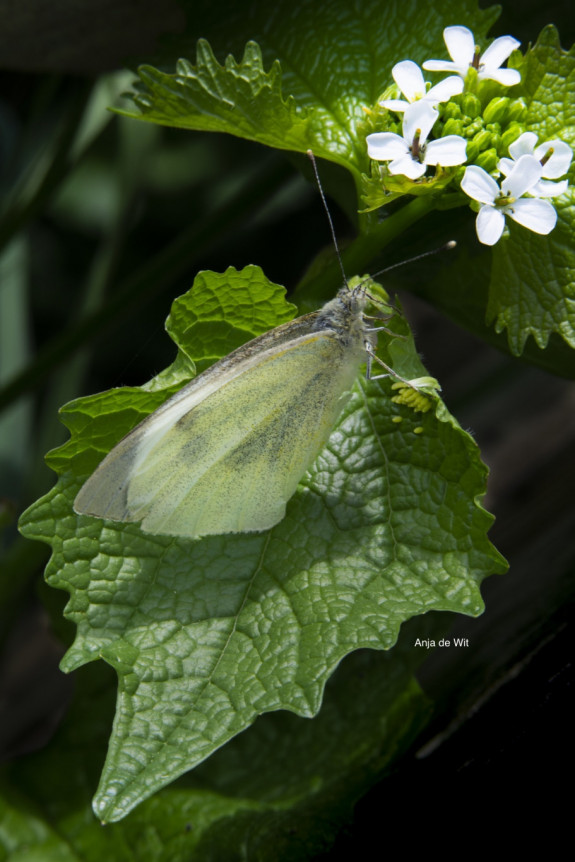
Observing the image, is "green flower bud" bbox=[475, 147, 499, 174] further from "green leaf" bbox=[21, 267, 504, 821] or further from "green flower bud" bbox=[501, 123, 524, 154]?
"green leaf" bbox=[21, 267, 504, 821]

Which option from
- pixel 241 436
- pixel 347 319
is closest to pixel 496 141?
pixel 347 319

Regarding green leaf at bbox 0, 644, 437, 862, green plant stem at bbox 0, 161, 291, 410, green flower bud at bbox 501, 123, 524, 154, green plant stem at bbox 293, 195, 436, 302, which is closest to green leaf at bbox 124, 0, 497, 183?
green plant stem at bbox 293, 195, 436, 302

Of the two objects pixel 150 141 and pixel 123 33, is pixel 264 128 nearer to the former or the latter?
pixel 123 33

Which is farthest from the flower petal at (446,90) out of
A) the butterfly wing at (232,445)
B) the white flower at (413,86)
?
the butterfly wing at (232,445)

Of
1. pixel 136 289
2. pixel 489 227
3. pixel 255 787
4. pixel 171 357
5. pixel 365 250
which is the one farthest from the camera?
pixel 171 357

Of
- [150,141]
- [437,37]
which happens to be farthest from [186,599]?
[150,141]

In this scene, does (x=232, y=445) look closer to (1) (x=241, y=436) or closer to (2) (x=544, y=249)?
(1) (x=241, y=436)
